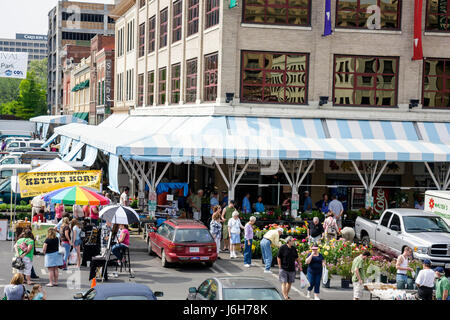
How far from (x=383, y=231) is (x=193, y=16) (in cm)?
1912

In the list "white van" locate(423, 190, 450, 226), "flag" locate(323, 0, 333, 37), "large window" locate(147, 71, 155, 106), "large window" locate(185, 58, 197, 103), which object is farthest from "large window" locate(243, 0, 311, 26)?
"large window" locate(147, 71, 155, 106)

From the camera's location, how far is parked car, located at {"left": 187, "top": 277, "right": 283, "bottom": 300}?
41.0 ft

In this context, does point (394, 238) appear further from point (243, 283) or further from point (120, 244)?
point (243, 283)

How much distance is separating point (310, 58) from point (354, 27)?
2.86 m

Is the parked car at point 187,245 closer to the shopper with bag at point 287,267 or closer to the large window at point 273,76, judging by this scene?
the shopper with bag at point 287,267

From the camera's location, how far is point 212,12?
34.0 meters

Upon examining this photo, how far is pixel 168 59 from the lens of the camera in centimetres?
4141

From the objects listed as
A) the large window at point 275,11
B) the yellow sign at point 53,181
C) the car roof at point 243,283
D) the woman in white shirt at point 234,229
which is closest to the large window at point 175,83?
the large window at point 275,11

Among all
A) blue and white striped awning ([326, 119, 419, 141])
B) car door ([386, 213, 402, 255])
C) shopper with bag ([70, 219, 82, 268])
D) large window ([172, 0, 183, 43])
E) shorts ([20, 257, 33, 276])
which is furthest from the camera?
large window ([172, 0, 183, 43])

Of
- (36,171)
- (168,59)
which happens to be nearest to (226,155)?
(36,171)

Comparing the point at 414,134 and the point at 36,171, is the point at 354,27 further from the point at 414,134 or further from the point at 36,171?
the point at 36,171

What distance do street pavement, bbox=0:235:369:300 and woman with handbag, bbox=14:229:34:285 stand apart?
664 millimetres

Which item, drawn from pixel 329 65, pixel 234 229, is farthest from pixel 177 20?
pixel 234 229

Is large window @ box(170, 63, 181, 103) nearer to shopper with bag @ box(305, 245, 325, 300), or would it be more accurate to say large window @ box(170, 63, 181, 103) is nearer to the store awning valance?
the store awning valance
